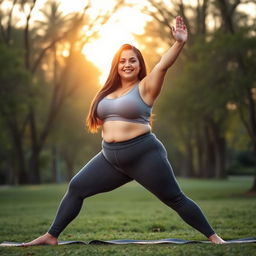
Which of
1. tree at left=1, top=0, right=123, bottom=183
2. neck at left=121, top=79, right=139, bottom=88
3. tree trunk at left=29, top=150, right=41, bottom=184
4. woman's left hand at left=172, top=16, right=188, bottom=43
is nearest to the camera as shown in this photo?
woman's left hand at left=172, top=16, right=188, bottom=43

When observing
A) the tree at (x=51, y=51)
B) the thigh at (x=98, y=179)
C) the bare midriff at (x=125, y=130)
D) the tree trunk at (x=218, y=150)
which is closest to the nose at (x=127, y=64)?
the bare midriff at (x=125, y=130)

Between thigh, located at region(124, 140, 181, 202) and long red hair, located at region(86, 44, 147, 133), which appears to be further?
long red hair, located at region(86, 44, 147, 133)

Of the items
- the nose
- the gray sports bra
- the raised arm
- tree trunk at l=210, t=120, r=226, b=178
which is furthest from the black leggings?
tree trunk at l=210, t=120, r=226, b=178

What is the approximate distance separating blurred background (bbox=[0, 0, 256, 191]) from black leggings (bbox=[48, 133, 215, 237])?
16186 mm

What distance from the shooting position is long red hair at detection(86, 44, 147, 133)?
6691mm

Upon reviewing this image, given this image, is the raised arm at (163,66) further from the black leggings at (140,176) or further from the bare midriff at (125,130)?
the black leggings at (140,176)

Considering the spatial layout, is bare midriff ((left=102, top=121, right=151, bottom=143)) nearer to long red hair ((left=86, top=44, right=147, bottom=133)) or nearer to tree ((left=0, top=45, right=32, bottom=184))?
long red hair ((left=86, top=44, right=147, bottom=133))

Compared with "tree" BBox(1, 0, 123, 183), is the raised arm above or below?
below

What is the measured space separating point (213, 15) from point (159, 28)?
3.77 meters

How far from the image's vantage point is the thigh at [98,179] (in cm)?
658

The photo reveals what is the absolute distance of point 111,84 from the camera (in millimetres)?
6719

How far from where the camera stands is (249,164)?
Result: 2874 inches

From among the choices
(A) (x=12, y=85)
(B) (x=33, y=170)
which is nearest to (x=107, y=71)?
(A) (x=12, y=85)

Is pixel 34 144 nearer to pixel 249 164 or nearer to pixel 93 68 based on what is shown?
pixel 93 68
